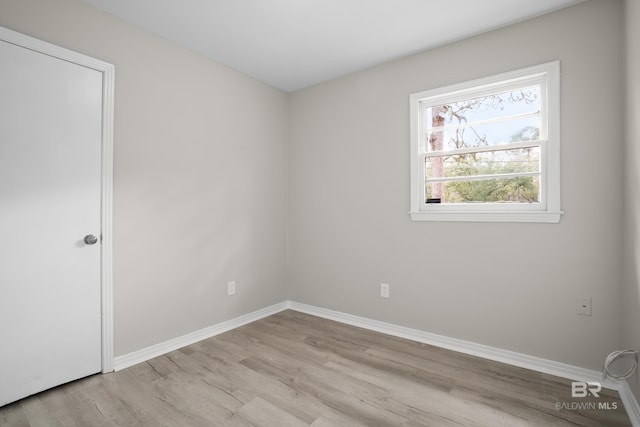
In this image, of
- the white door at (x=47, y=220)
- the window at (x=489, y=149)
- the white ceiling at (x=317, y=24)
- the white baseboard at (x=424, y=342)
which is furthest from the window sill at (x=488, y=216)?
the white door at (x=47, y=220)

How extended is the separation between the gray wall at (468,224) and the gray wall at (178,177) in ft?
1.81

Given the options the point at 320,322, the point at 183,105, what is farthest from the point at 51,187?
the point at 320,322

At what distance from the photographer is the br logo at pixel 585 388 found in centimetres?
190

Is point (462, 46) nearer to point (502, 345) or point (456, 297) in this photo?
point (456, 297)

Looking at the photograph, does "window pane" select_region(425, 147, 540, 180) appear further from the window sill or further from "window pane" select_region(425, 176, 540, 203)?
the window sill

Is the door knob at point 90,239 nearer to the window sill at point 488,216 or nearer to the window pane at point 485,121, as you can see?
the window sill at point 488,216

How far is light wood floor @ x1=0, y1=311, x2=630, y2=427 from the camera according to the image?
1688 mm

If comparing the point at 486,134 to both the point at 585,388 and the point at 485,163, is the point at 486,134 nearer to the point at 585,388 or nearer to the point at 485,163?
the point at 485,163

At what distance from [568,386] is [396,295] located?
49.9 inches

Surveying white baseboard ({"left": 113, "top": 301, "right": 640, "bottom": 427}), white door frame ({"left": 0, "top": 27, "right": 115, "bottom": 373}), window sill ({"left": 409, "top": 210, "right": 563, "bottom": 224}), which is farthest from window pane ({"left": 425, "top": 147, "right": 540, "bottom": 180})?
white door frame ({"left": 0, "top": 27, "right": 115, "bottom": 373})

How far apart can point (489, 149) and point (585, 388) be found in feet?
5.45

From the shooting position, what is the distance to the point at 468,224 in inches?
98.3

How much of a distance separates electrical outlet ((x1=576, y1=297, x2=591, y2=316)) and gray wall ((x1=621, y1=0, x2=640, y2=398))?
0.16 metres

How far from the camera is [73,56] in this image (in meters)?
2.01
